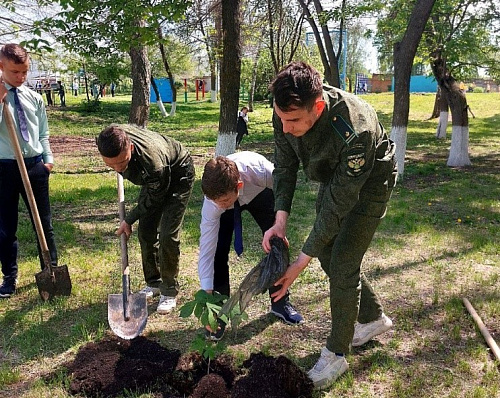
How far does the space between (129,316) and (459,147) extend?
870cm

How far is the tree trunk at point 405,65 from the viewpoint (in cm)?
816

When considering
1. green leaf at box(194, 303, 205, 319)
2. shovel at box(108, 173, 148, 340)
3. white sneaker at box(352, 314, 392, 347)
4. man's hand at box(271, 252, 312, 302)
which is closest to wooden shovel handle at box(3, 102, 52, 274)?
shovel at box(108, 173, 148, 340)

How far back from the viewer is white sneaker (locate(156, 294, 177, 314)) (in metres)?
3.62

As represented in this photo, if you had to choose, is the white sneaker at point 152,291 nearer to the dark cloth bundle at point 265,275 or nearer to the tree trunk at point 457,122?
the dark cloth bundle at point 265,275

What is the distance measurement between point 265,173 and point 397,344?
4.55ft

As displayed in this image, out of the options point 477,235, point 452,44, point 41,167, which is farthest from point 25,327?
point 452,44

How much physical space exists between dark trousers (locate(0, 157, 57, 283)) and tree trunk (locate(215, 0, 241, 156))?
422 cm

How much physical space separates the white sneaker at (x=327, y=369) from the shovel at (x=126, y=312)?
115 cm

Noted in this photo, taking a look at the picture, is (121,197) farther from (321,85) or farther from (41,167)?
(321,85)

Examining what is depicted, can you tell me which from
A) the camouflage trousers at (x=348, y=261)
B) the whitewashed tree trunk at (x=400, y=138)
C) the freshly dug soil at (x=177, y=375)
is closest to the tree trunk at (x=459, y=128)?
the whitewashed tree trunk at (x=400, y=138)

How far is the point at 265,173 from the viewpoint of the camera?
122 inches

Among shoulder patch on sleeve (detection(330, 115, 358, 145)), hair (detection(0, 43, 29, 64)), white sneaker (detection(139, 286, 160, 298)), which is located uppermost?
hair (detection(0, 43, 29, 64))

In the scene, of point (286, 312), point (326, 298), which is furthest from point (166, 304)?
point (326, 298)

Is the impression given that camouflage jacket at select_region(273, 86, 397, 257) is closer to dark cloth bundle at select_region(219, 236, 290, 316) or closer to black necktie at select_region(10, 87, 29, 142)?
dark cloth bundle at select_region(219, 236, 290, 316)
